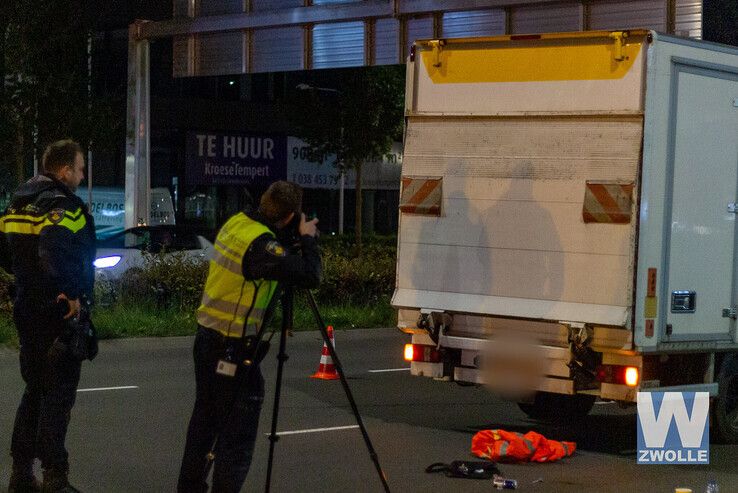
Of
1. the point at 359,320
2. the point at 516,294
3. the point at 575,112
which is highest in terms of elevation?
the point at 575,112

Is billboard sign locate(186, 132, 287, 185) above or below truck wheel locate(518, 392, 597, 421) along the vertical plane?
above

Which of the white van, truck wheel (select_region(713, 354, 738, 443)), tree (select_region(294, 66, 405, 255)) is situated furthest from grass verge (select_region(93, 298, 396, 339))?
the white van

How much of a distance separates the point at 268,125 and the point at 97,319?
2987cm

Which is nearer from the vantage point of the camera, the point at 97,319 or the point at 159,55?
the point at 97,319

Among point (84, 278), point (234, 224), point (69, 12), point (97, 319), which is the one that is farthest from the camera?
point (69, 12)

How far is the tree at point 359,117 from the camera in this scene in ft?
113

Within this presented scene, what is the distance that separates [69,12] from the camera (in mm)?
24875

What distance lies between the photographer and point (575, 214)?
9.60 metres

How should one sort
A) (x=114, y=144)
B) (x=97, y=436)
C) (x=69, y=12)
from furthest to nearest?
(x=114, y=144) < (x=69, y=12) < (x=97, y=436)

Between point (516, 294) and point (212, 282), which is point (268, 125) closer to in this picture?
point (516, 294)

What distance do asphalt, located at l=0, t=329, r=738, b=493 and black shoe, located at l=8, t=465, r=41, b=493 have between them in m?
0.65

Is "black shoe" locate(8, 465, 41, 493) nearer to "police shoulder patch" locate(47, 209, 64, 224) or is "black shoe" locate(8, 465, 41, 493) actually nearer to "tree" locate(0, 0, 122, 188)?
"police shoulder patch" locate(47, 209, 64, 224)

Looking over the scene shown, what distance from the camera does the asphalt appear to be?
8828 mm

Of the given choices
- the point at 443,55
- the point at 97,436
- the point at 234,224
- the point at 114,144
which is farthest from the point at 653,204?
the point at 114,144
